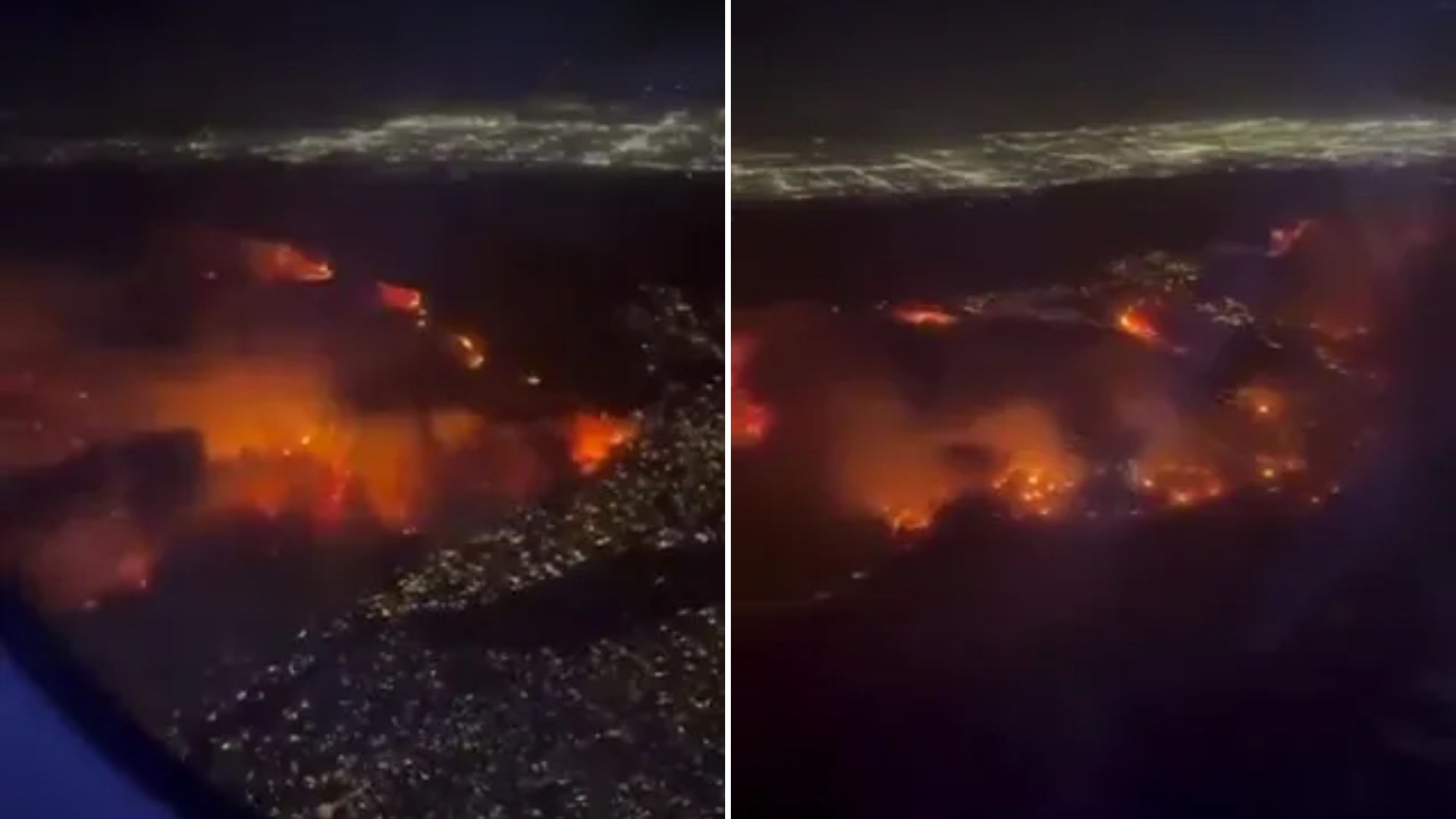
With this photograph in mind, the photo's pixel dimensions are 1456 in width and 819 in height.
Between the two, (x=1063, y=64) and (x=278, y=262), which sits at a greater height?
(x=1063, y=64)

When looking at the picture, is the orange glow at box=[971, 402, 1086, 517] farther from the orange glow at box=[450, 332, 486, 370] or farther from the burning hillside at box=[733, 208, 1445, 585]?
the orange glow at box=[450, 332, 486, 370]

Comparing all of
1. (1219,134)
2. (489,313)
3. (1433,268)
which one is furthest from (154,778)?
(1433,268)

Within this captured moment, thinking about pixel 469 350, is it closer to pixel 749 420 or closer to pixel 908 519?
Answer: pixel 749 420

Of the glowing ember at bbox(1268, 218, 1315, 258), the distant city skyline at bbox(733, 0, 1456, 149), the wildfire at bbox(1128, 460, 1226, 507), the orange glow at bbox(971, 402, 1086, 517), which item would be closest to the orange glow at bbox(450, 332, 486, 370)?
the distant city skyline at bbox(733, 0, 1456, 149)

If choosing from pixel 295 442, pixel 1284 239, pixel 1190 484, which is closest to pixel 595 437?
pixel 295 442

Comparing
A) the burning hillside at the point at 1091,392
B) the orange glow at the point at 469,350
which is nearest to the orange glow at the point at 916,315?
the burning hillside at the point at 1091,392
